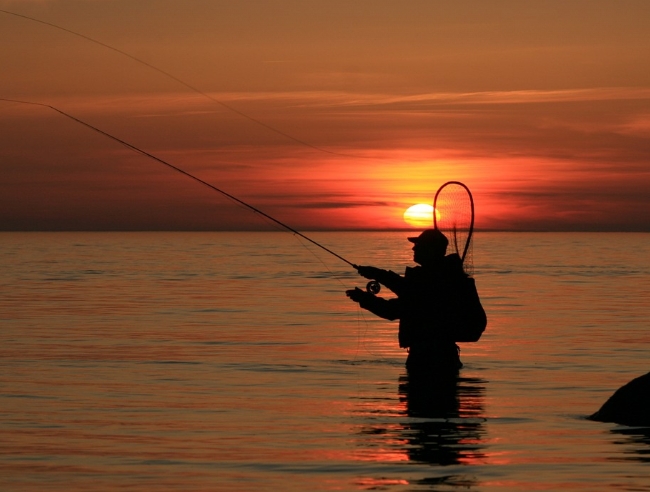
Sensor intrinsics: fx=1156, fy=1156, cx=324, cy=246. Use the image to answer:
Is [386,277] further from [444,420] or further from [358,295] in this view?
[444,420]

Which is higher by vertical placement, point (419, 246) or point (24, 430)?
point (419, 246)

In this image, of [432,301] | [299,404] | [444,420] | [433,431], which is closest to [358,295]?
[432,301]

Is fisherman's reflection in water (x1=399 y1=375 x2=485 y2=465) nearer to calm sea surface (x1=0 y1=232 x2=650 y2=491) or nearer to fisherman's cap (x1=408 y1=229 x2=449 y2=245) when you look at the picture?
calm sea surface (x1=0 y1=232 x2=650 y2=491)

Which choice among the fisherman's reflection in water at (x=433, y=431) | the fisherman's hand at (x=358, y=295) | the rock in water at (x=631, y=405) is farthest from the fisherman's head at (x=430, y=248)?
the rock in water at (x=631, y=405)

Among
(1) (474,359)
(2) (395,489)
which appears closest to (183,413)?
(2) (395,489)

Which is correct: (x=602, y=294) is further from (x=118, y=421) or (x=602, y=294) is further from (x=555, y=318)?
(x=118, y=421)

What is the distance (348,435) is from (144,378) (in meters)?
5.71

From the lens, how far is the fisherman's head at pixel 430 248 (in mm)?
15422

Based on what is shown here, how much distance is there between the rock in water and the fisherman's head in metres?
3.11

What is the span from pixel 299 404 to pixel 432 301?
2.21 m

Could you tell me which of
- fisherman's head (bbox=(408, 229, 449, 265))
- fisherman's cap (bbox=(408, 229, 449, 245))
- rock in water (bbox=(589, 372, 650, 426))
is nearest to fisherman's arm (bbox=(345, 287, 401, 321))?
fisherman's head (bbox=(408, 229, 449, 265))

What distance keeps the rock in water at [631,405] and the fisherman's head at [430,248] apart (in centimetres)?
311

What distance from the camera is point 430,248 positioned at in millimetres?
15422

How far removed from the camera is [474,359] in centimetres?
2089
